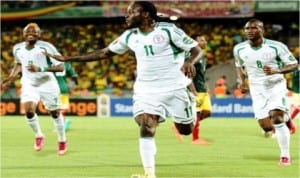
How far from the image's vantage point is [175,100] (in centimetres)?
962

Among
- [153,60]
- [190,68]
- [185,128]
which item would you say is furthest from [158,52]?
[185,128]

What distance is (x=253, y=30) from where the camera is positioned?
11578 millimetres

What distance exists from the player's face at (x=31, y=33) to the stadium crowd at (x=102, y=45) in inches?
747

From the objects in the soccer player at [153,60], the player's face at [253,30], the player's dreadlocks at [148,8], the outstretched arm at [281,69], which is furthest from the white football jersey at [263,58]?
the player's dreadlocks at [148,8]

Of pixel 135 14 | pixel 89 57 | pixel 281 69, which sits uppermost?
pixel 135 14

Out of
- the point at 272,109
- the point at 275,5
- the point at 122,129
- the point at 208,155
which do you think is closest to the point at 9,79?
the point at 208,155

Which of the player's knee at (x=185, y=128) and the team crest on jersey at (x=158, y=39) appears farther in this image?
the player's knee at (x=185, y=128)

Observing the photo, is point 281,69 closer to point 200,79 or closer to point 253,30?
point 253,30

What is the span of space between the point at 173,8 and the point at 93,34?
21.1ft

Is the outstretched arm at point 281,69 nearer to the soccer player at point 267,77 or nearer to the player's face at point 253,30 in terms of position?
the soccer player at point 267,77

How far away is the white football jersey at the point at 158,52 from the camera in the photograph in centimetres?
934

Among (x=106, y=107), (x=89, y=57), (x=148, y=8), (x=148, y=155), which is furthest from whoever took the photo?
(x=106, y=107)

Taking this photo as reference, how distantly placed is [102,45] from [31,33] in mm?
25464

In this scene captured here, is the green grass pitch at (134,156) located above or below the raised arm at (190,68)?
below
